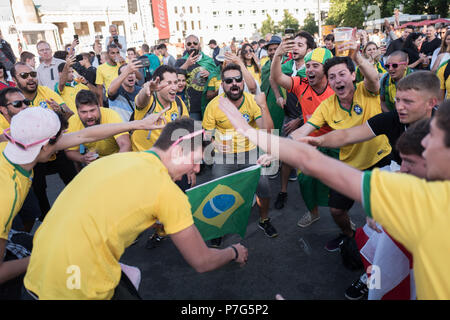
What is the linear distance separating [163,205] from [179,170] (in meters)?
0.36

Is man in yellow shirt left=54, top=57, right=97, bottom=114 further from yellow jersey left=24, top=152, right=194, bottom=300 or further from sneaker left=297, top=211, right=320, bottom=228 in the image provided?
yellow jersey left=24, top=152, right=194, bottom=300

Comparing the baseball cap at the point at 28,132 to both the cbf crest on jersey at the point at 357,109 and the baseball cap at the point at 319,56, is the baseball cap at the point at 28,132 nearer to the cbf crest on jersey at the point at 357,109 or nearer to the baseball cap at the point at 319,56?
the cbf crest on jersey at the point at 357,109

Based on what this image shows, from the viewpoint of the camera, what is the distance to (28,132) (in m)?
2.25

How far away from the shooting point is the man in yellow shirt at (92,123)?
3715 millimetres

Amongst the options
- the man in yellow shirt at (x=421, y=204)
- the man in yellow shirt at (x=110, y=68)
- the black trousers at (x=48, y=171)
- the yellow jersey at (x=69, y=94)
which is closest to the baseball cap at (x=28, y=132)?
the man in yellow shirt at (x=421, y=204)

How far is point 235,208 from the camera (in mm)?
3383

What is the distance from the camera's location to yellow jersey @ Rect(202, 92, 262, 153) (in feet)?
13.5

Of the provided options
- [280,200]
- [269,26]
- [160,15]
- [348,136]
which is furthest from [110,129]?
[269,26]

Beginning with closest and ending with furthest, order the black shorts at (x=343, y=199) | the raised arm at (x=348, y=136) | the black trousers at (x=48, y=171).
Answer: the raised arm at (x=348, y=136) → the black shorts at (x=343, y=199) → the black trousers at (x=48, y=171)

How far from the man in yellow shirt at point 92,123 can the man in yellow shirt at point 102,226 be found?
1965mm

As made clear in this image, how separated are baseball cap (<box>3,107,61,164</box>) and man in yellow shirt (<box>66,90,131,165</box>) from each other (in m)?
1.27

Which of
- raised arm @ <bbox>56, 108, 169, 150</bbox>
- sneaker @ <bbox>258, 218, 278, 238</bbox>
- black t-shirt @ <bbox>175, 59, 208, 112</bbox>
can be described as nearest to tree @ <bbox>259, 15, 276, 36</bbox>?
black t-shirt @ <bbox>175, 59, 208, 112</bbox>
